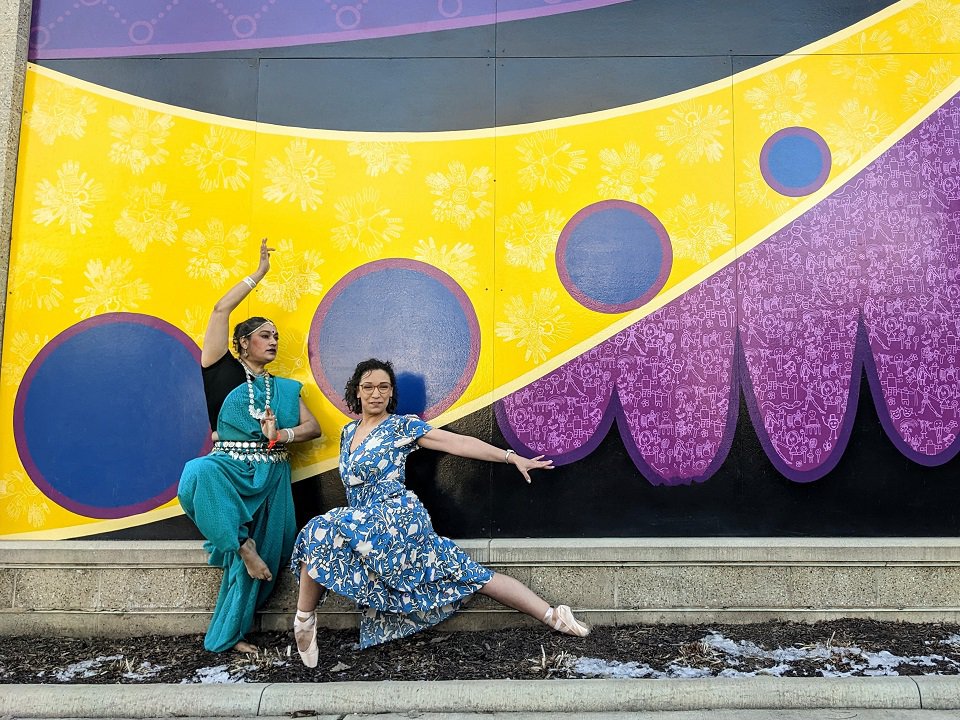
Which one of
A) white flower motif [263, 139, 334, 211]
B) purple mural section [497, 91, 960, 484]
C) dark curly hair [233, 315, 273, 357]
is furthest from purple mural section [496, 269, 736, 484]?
white flower motif [263, 139, 334, 211]

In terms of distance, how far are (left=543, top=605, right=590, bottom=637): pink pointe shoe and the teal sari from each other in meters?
1.70

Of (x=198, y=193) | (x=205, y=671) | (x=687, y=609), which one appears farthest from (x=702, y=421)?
(x=198, y=193)

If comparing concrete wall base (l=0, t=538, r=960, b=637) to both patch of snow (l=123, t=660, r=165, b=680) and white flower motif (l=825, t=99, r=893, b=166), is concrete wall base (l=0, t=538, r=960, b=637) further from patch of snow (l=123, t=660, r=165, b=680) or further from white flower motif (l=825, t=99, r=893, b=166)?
white flower motif (l=825, t=99, r=893, b=166)

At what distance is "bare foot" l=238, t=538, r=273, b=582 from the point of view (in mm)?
3986

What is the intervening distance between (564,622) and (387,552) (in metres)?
Answer: 1.12

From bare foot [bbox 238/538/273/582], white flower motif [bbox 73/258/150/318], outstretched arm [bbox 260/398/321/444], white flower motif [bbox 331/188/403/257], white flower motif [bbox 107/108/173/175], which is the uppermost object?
white flower motif [bbox 107/108/173/175]

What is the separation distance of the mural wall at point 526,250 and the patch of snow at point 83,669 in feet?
3.04

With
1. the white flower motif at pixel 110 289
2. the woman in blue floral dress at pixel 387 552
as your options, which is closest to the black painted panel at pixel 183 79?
the white flower motif at pixel 110 289

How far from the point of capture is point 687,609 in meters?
4.23

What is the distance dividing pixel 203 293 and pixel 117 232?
77cm

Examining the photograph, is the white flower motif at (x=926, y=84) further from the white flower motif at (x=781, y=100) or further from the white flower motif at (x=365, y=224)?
the white flower motif at (x=365, y=224)

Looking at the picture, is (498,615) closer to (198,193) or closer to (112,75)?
(198,193)

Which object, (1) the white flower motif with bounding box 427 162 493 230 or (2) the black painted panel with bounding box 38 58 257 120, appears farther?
(2) the black painted panel with bounding box 38 58 257 120

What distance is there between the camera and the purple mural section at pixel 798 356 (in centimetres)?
465
